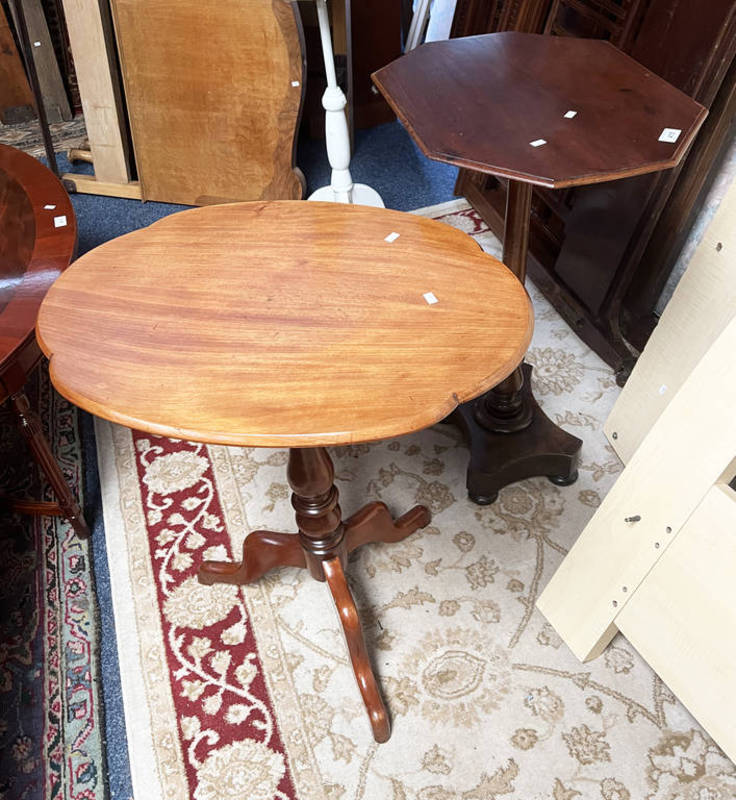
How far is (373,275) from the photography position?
1190 mm

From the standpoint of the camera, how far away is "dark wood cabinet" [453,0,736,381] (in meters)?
1.70

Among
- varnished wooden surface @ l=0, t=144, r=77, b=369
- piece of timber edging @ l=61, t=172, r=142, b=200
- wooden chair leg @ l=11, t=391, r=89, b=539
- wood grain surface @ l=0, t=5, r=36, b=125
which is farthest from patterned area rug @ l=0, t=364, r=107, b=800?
wood grain surface @ l=0, t=5, r=36, b=125

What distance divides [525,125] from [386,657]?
112 cm

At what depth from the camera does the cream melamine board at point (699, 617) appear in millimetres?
1194

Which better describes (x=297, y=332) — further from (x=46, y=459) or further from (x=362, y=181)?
(x=362, y=181)

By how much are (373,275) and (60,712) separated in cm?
109

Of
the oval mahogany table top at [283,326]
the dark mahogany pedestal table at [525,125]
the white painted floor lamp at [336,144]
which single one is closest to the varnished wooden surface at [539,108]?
the dark mahogany pedestal table at [525,125]

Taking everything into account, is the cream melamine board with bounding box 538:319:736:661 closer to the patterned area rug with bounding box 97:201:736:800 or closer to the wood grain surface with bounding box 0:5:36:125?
the patterned area rug with bounding box 97:201:736:800

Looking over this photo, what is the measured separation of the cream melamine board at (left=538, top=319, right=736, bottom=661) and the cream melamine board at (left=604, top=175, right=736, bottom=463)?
1.61ft

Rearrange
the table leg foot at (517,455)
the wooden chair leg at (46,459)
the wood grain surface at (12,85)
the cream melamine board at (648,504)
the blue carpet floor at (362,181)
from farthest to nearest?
the wood grain surface at (12,85)
the blue carpet floor at (362,181)
the table leg foot at (517,455)
the wooden chair leg at (46,459)
the cream melamine board at (648,504)

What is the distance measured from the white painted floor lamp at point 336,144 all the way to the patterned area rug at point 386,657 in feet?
3.70

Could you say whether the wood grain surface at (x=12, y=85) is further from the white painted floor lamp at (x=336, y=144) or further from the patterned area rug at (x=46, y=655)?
the patterned area rug at (x=46, y=655)

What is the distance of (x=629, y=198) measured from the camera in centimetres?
198

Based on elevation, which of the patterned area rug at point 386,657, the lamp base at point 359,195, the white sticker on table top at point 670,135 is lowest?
the patterned area rug at point 386,657
